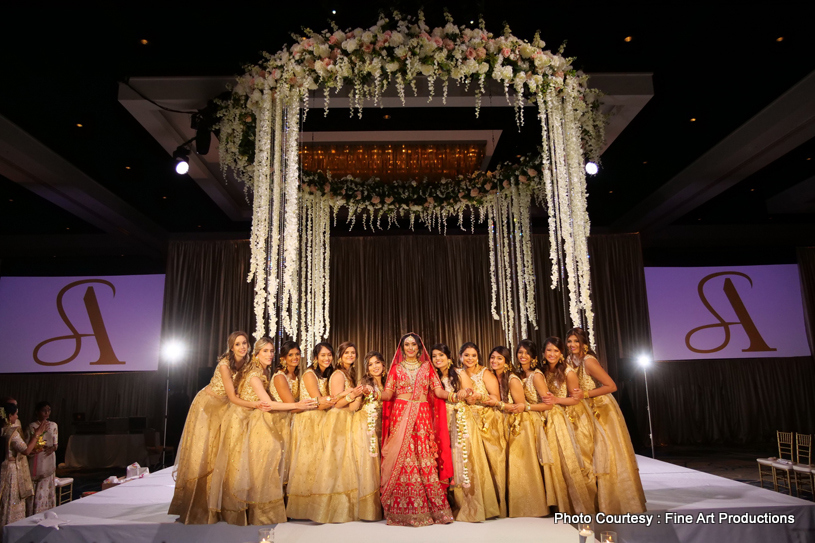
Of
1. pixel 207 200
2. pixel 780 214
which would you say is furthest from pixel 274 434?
pixel 780 214

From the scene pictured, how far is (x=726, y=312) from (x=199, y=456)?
10.7m

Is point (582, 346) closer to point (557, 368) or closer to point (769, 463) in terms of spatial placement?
point (557, 368)

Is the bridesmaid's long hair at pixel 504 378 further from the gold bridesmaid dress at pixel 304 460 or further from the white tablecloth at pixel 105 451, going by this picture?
the white tablecloth at pixel 105 451

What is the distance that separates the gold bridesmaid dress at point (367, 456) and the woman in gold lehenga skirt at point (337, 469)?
0.04m

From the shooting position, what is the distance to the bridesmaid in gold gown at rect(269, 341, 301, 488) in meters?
4.27

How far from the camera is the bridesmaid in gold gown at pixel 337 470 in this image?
4074mm

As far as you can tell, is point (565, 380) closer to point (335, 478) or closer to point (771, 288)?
point (335, 478)

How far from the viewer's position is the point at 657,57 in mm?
5113

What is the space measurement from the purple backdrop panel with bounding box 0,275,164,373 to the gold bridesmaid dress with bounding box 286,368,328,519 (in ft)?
25.0

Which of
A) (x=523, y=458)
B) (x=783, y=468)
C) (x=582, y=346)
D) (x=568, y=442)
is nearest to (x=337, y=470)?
(x=523, y=458)

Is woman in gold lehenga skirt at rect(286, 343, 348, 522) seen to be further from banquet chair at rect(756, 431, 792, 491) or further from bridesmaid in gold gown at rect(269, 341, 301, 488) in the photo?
banquet chair at rect(756, 431, 792, 491)

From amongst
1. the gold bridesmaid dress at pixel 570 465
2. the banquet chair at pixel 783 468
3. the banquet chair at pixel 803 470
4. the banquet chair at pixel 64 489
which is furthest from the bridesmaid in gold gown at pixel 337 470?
the banquet chair at pixel 783 468

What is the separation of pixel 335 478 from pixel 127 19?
419 cm

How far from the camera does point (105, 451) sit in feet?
30.3
